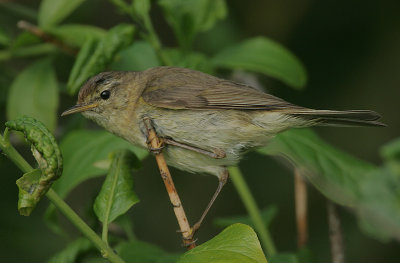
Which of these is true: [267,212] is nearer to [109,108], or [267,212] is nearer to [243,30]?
[109,108]

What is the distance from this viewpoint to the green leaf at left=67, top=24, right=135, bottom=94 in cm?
Answer: 324

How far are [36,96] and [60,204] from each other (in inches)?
73.8

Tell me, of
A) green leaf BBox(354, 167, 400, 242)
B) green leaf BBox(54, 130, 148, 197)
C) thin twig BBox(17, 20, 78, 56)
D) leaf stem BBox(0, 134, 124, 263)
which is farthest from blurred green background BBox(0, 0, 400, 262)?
leaf stem BBox(0, 134, 124, 263)

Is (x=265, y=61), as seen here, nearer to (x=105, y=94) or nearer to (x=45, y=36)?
(x=105, y=94)

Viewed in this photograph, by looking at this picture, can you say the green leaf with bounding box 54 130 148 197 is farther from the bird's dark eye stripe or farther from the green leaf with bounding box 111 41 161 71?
the green leaf with bounding box 111 41 161 71

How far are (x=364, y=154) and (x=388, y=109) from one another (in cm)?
48

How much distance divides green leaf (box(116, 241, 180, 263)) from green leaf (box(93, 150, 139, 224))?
0.41 meters

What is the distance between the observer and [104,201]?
8.61ft

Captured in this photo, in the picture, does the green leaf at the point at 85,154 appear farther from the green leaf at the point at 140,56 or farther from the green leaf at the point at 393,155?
the green leaf at the point at 393,155

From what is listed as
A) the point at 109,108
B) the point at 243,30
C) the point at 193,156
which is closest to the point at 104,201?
the point at 193,156

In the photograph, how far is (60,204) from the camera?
2.16m

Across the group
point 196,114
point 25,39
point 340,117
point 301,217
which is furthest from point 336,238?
point 25,39

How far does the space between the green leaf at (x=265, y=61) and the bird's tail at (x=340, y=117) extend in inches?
25.5

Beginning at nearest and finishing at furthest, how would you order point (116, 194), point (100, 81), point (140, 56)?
point (116, 194) → point (100, 81) → point (140, 56)
